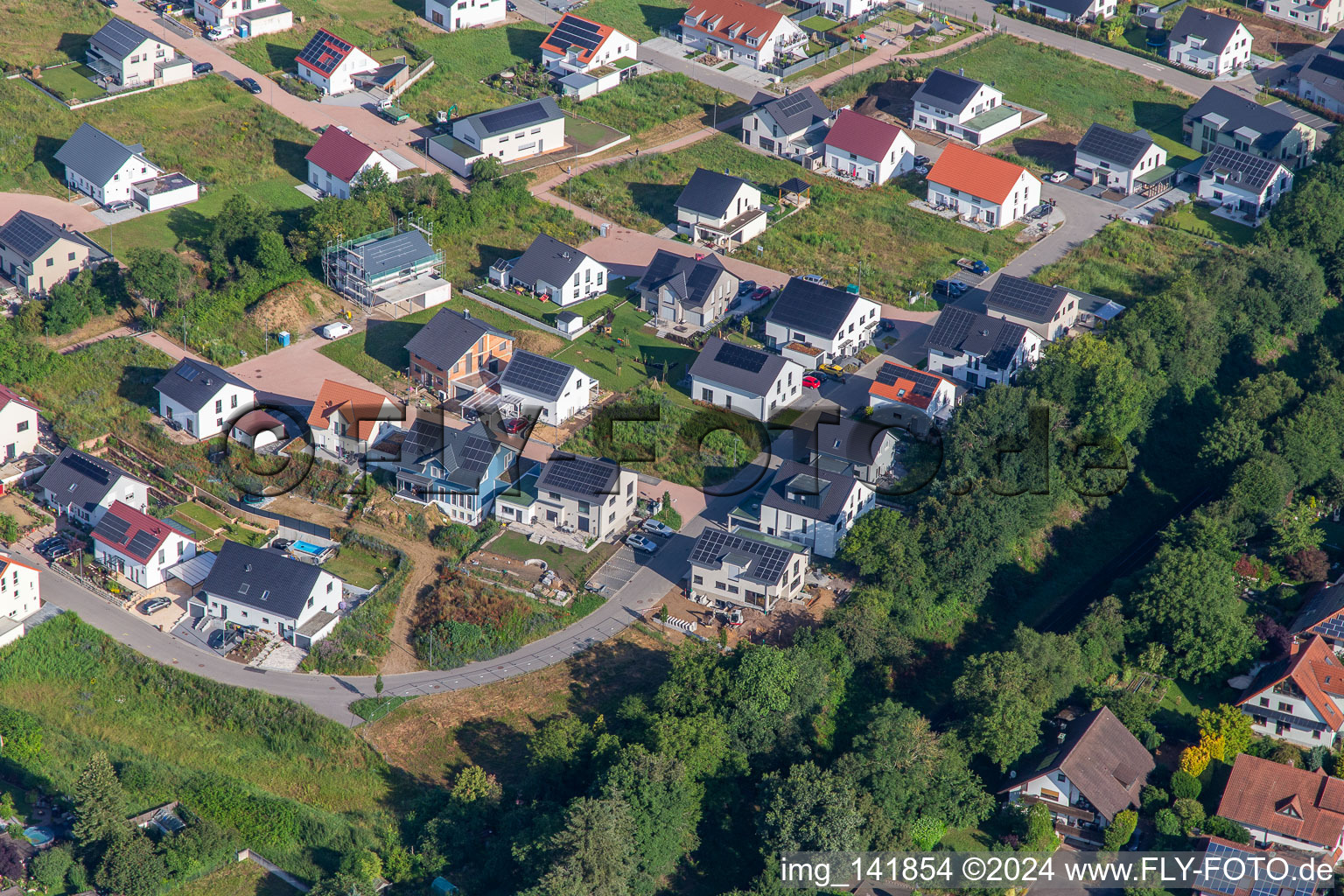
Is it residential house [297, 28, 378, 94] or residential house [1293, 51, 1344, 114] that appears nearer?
residential house [297, 28, 378, 94]

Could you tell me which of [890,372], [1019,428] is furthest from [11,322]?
[1019,428]

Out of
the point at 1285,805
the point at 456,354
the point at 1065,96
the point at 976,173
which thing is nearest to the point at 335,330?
the point at 456,354

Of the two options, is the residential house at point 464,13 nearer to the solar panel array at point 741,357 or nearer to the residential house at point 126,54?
the residential house at point 126,54

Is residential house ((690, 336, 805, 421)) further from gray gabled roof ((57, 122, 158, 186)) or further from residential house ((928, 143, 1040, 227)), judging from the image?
gray gabled roof ((57, 122, 158, 186))

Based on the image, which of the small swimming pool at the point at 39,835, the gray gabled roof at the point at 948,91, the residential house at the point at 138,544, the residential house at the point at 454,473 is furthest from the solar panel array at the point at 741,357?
the small swimming pool at the point at 39,835

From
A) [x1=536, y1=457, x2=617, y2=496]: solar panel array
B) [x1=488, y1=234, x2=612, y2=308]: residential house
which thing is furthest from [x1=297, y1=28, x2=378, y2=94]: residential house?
[x1=536, y1=457, x2=617, y2=496]: solar panel array

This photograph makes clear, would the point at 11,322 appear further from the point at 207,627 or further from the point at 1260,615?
the point at 1260,615
